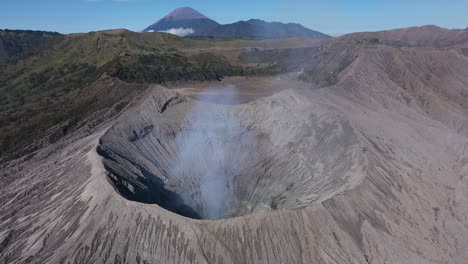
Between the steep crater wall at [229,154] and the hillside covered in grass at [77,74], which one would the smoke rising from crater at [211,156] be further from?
the hillside covered in grass at [77,74]

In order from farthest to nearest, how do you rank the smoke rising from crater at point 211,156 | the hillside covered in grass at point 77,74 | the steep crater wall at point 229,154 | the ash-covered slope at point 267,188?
the hillside covered in grass at point 77,74, the smoke rising from crater at point 211,156, the steep crater wall at point 229,154, the ash-covered slope at point 267,188

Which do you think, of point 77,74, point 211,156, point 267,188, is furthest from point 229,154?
point 77,74

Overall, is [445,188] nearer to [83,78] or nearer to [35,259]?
[35,259]

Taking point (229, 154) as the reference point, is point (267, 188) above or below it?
below

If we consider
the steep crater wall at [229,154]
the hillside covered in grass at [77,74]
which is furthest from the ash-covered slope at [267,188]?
the hillside covered in grass at [77,74]

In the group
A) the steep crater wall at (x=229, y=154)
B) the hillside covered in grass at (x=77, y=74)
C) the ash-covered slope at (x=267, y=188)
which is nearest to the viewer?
the ash-covered slope at (x=267, y=188)

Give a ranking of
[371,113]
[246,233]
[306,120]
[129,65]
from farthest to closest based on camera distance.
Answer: [129,65] < [371,113] < [306,120] < [246,233]

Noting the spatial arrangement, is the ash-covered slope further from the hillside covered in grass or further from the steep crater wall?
the hillside covered in grass

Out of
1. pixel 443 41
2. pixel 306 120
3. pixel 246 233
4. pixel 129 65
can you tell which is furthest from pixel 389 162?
pixel 443 41

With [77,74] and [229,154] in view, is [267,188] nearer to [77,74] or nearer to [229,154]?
[229,154]
